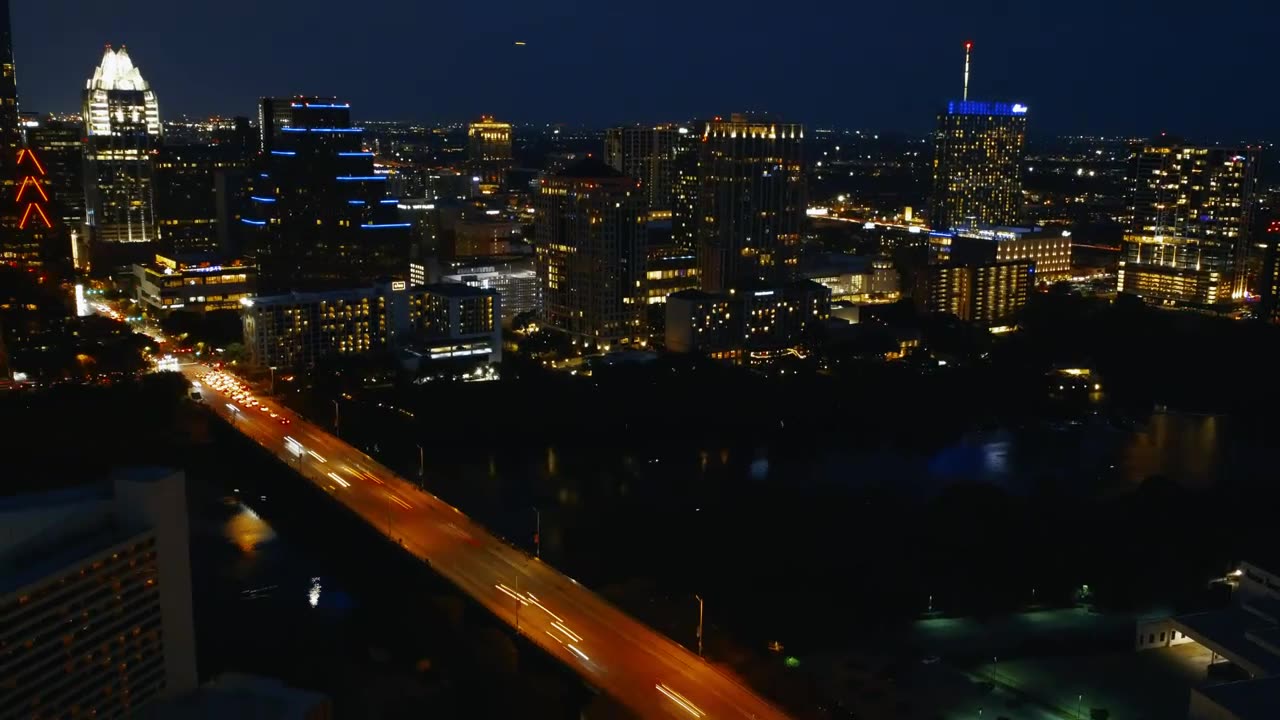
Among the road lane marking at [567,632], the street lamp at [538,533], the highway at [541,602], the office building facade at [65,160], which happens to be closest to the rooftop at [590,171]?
the highway at [541,602]

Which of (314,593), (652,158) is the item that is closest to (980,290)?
(652,158)

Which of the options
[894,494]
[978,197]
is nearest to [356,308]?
[894,494]

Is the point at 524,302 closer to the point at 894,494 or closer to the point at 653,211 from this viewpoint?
the point at 653,211

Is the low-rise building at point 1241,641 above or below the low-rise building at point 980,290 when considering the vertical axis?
below

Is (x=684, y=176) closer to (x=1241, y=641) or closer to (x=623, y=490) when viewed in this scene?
(x=623, y=490)

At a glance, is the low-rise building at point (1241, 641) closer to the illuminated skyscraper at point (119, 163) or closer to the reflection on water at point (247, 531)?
the reflection on water at point (247, 531)
